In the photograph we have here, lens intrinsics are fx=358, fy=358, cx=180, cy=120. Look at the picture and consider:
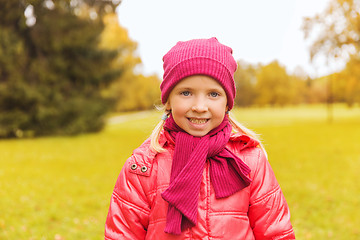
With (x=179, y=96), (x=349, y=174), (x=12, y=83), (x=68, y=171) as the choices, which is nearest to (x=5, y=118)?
(x=12, y=83)

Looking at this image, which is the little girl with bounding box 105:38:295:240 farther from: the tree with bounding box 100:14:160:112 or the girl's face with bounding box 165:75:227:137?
the tree with bounding box 100:14:160:112

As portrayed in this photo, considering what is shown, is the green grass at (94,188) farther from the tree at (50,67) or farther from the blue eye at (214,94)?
the tree at (50,67)

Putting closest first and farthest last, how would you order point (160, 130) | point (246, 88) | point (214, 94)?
point (214, 94) → point (160, 130) → point (246, 88)

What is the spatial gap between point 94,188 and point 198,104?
6.32m

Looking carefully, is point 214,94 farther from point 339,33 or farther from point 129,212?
point 339,33

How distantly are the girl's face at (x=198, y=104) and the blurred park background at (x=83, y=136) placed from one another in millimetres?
551

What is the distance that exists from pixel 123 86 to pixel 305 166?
26.2 m

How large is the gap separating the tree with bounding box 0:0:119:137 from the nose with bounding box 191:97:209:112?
16.0m

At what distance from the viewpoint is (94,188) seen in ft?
25.3

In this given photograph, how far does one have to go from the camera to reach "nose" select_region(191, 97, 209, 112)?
1.89 meters

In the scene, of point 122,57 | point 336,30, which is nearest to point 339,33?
point 336,30

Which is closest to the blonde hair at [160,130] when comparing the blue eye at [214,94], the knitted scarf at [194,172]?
the knitted scarf at [194,172]

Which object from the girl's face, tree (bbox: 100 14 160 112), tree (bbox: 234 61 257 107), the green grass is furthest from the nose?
tree (bbox: 234 61 257 107)

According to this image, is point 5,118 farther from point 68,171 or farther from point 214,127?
point 214,127
